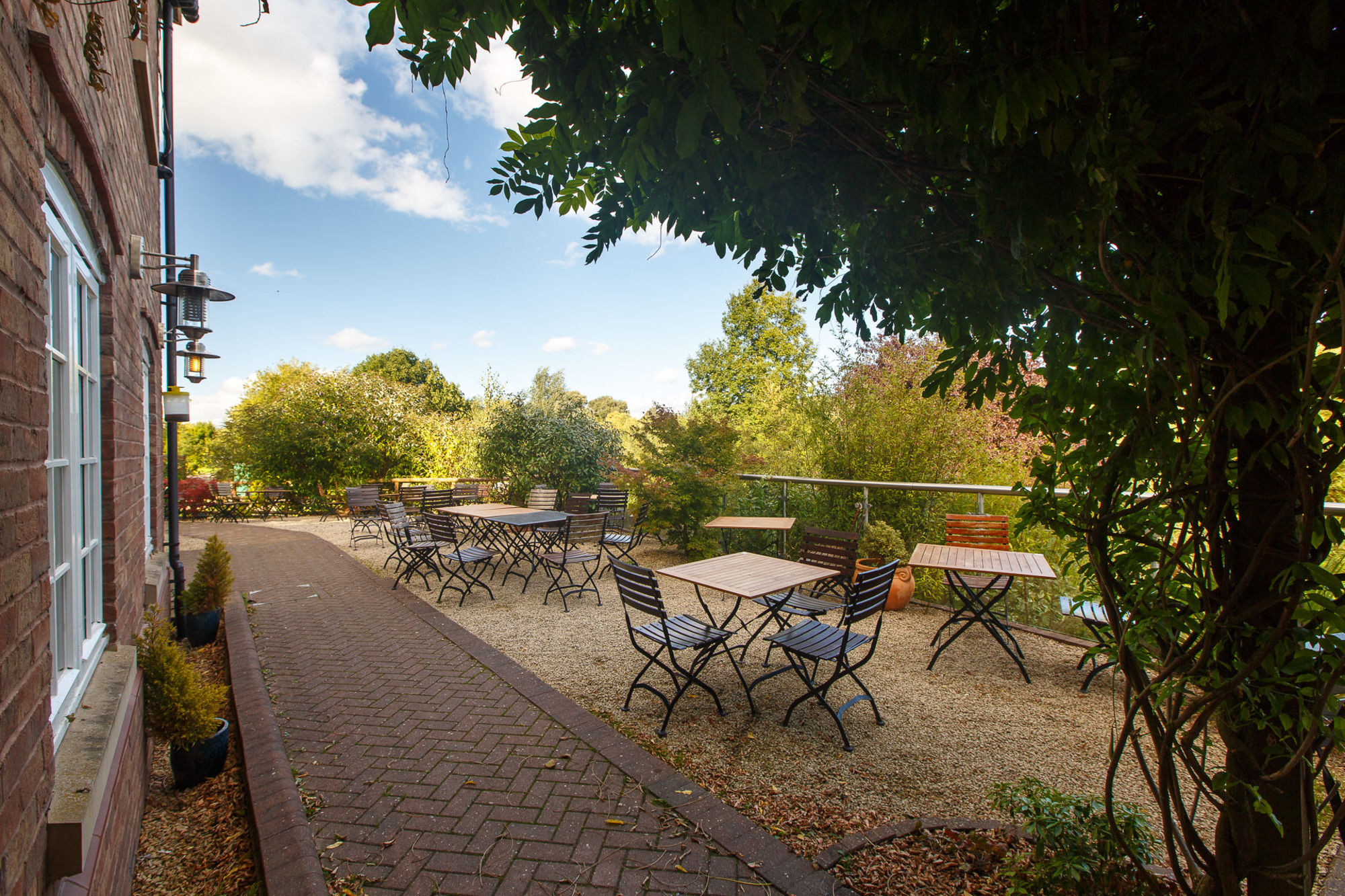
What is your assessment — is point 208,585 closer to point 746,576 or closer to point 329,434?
point 746,576

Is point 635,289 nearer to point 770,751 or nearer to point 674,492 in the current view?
point 674,492

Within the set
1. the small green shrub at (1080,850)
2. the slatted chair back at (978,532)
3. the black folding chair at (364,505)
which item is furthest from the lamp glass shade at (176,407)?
the slatted chair back at (978,532)

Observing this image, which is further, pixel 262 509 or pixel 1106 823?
pixel 262 509

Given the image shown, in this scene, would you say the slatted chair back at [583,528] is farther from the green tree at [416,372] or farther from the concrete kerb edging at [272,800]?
the green tree at [416,372]

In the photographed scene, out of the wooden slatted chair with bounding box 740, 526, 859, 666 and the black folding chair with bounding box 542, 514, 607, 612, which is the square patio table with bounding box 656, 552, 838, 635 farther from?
the black folding chair with bounding box 542, 514, 607, 612

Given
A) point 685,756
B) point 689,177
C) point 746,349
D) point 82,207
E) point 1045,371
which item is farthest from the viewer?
point 746,349

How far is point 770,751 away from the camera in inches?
125

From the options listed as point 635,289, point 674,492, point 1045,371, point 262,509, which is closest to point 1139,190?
point 1045,371

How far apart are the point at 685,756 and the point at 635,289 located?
32859 millimetres

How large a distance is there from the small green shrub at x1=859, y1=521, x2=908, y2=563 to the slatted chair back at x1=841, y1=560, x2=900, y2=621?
265 centimetres

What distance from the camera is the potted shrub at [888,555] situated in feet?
19.1

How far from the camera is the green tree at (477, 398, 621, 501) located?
12.2 meters

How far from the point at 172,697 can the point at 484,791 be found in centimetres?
154

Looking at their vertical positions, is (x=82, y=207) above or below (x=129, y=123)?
below
